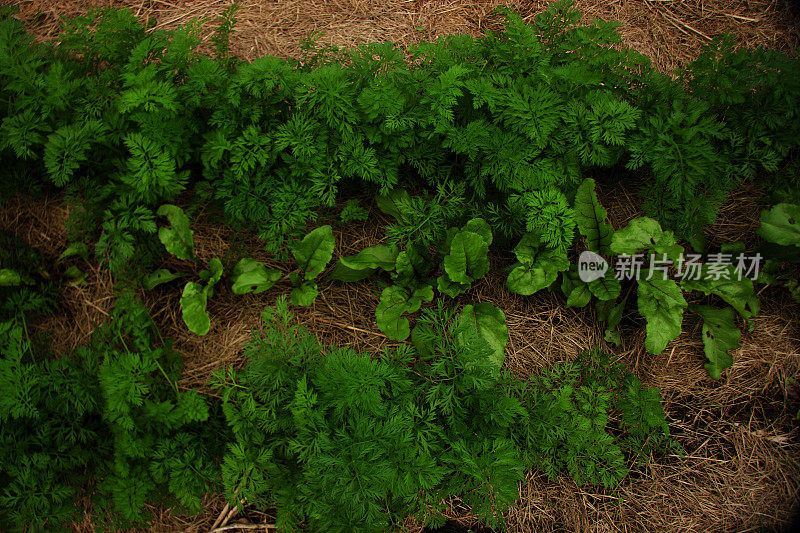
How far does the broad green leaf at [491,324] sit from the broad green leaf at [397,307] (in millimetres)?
253

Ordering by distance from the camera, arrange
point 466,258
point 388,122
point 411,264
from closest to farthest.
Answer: point 388,122, point 466,258, point 411,264

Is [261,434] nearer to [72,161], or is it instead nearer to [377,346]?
[377,346]

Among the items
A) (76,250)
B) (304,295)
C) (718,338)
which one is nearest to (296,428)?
(304,295)

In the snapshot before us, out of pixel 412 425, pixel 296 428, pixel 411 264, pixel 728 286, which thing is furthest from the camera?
pixel 728 286

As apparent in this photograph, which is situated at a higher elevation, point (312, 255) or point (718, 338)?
point (312, 255)

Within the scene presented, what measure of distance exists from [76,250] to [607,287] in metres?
3.09

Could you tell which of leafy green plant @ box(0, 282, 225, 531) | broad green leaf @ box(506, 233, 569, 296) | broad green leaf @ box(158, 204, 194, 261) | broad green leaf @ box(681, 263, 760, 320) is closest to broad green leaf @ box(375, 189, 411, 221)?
broad green leaf @ box(506, 233, 569, 296)

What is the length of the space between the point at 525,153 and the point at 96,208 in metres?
2.39

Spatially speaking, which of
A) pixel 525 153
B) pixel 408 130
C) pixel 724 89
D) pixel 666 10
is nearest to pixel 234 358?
pixel 408 130

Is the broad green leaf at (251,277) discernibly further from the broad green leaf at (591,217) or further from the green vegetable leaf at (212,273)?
the broad green leaf at (591,217)

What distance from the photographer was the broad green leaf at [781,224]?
2.69m

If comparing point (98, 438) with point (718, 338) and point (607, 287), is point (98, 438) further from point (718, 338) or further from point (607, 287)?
point (718, 338)

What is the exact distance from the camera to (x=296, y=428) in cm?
226

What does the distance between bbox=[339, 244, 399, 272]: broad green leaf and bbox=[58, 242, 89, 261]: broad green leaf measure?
5.03 ft
